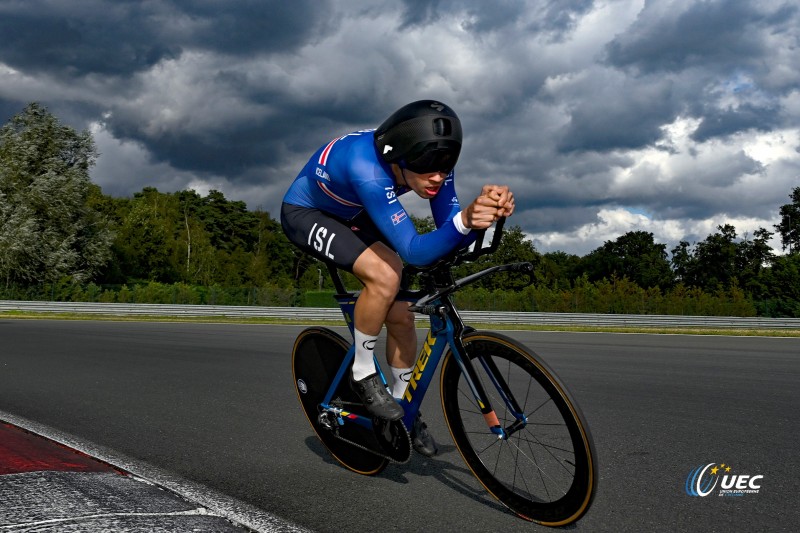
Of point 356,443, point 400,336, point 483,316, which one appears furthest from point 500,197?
point 483,316

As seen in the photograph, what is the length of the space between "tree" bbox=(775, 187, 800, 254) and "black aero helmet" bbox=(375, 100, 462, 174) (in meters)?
96.7

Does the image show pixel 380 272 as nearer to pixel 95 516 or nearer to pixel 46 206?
pixel 95 516

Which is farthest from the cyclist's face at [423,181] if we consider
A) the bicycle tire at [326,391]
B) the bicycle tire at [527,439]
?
the bicycle tire at [326,391]

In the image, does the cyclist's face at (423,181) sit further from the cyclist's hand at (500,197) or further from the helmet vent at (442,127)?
the cyclist's hand at (500,197)

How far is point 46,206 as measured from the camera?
137ft

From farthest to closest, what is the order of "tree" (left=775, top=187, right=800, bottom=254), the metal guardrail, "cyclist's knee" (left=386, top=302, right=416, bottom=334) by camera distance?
"tree" (left=775, top=187, right=800, bottom=254)
the metal guardrail
"cyclist's knee" (left=386, top=302, right=416, bottom=334)

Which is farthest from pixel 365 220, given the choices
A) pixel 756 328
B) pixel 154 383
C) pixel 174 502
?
pixel 756 328

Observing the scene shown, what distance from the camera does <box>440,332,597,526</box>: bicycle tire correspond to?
2.69 meters

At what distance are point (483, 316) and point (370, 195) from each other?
27.7 metres

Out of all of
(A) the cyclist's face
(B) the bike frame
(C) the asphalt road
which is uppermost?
(A) the cyclist's face

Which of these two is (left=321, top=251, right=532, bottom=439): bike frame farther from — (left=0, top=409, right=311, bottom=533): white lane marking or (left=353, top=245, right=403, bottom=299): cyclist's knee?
(left=0, top=409, right=311, bottom=533): white lane marking

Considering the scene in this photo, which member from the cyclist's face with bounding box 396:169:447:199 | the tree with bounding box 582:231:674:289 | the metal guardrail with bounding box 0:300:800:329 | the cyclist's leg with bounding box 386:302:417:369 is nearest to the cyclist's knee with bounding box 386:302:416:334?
the cyclist's leg with bounding box 386:302:417:369

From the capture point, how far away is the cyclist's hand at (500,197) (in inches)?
104

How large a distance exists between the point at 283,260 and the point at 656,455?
88.4 meters
